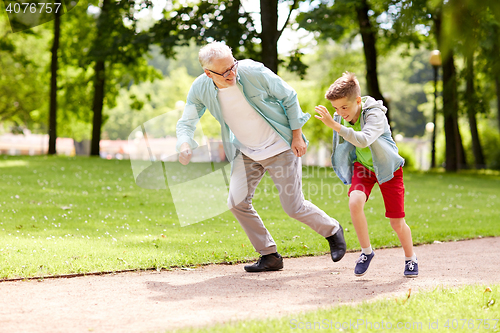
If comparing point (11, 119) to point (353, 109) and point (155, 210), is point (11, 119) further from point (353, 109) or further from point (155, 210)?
point (353, 109)

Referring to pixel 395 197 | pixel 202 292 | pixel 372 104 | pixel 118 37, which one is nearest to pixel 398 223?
pixel 395 197

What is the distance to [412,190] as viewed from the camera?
13070mm

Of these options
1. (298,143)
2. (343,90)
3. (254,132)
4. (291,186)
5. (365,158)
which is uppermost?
(343,90)

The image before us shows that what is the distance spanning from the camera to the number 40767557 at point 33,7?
8.39 metres

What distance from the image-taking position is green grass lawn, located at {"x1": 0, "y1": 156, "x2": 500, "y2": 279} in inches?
208

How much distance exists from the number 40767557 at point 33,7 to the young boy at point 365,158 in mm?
5711

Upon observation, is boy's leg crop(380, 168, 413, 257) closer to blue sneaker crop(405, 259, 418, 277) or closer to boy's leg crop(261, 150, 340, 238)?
blue sneaker crop(405, 259, 418, 277)

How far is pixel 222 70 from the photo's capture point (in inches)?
169

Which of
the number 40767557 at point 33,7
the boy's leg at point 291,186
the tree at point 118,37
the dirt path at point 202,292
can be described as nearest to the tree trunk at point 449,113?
the tree at point 118,37

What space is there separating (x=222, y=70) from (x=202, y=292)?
181 centimetres

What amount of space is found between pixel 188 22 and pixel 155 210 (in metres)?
9.42

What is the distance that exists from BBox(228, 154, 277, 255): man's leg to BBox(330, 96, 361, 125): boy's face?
916 mm

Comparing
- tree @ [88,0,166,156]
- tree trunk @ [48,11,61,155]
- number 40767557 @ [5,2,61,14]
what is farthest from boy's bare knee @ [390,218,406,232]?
tree trunk @ [48,11,61,155]

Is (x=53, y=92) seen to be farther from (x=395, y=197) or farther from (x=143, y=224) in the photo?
(x=395, y=197)
